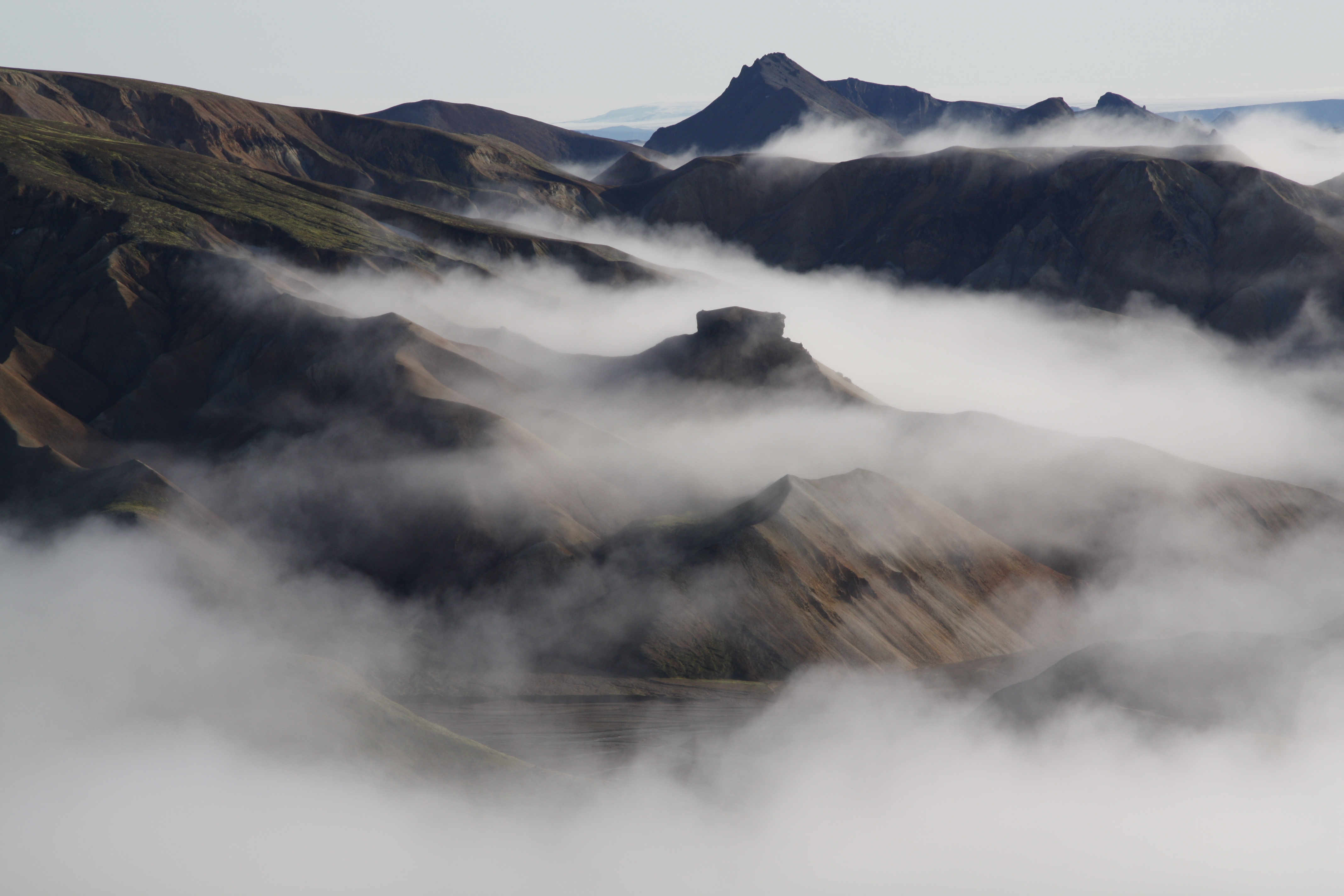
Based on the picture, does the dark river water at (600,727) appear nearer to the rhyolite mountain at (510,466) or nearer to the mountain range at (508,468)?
the mountain range at (508,468)

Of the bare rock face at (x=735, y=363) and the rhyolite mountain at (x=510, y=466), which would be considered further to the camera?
the bare rock face at (x=735, y=363)

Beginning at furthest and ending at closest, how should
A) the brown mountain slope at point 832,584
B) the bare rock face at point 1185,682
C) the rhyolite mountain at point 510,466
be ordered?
the rhyolite mountain at point 510,466, the brown mountain slope at point 832,584, the bare rock face at point 1185,682

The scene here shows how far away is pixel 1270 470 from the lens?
153m

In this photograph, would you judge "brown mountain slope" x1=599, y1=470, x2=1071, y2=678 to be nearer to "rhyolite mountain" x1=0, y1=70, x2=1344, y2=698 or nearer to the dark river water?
"rhyolite mountain" x1=0, y1=70, x2=1344, y2=698

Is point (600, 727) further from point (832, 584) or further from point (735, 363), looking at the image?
point (735, 363)

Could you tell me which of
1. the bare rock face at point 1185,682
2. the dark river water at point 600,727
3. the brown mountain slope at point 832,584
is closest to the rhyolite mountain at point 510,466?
the brown mountain slope at point 832,584

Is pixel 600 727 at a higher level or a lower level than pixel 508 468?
lower

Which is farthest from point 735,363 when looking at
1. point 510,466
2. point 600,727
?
point 600,727

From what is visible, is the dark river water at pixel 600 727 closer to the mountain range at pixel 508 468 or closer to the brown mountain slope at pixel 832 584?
the mountain range at pixel 508 468

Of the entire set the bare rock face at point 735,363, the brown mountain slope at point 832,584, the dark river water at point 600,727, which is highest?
the bare rock face at point 735,363

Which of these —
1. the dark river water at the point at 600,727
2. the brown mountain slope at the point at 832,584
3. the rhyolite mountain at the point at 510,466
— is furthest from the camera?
the rhyolite mountain at the point at 510,466

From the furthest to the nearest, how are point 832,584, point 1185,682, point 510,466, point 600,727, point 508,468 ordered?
point 510,466, point 508,468, point 832,584, point 600,727, point 1185,682

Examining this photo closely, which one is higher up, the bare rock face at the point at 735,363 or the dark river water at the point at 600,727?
the bare rock face at the point at 735,363

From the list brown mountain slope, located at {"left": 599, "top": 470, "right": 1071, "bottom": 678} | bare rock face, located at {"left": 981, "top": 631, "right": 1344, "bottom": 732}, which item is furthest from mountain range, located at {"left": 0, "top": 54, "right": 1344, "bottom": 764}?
bare rock face, located at {"left": 981, "top": 631, "right": 1344, "bottom": 732}
